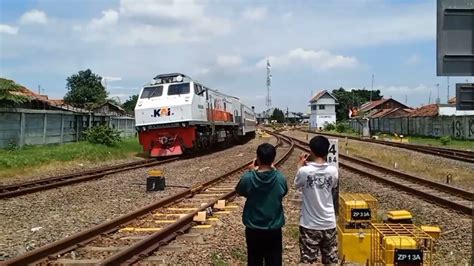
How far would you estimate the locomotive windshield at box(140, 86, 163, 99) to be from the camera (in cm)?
2452

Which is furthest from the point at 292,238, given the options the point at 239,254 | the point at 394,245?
the point at 394,245

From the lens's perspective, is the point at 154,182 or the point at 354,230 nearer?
the point at 354,230

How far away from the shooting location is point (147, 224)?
30.0 feet

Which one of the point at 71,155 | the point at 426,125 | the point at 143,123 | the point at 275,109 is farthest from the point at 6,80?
the point at 275,109

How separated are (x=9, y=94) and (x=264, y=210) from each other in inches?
756

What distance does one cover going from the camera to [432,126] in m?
48.3

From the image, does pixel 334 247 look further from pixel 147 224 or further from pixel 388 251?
pixel 147 224

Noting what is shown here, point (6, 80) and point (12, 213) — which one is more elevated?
point (6, 80)

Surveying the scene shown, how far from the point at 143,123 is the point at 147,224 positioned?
1471 centimetres

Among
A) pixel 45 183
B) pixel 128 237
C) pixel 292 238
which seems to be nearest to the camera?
pixel 128 237

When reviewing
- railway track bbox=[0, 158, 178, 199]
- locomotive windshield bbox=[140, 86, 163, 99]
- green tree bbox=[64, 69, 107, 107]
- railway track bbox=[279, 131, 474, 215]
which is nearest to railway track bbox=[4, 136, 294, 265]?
railway track bbox=[0, 158, 178, 199]

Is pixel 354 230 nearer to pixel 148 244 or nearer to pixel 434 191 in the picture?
pixel 148 244

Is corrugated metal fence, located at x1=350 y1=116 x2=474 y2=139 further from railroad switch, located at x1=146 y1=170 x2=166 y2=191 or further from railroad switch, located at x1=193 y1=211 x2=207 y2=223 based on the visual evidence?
railroad switch, located at x1=193 y1=211 x2=207 y2=223

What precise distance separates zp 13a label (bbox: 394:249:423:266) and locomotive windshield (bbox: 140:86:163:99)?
20.2m
